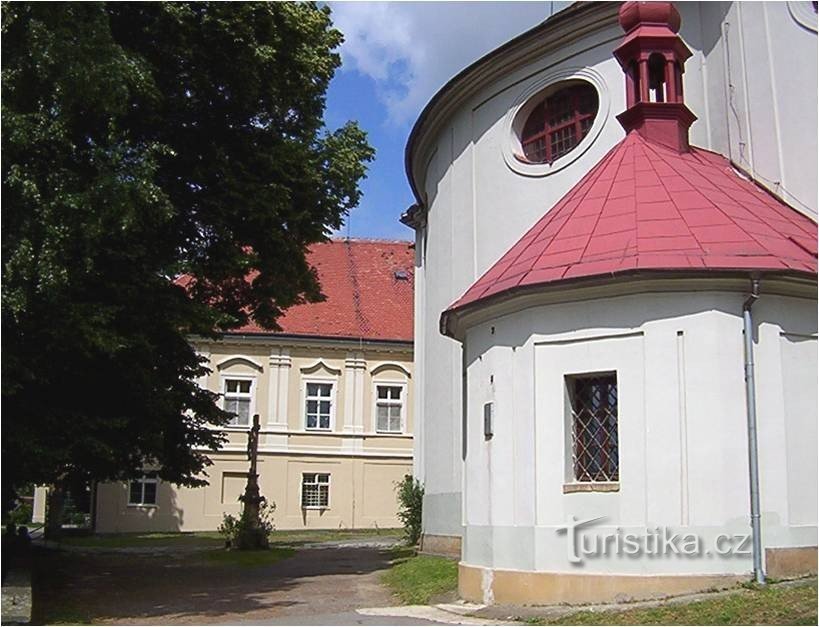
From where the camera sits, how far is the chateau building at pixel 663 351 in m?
11.2

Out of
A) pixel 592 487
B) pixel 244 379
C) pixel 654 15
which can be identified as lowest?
pixel 592 487

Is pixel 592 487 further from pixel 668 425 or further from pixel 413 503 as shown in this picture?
pixel 413 503

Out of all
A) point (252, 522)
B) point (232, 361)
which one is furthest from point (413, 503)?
point (232, 361)

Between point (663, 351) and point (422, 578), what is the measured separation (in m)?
6.81

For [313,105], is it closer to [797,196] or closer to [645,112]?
[645,112]

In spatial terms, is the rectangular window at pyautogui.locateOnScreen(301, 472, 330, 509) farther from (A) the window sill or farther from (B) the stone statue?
(A) the window sill

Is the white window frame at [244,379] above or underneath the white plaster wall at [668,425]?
above

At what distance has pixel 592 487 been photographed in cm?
1168

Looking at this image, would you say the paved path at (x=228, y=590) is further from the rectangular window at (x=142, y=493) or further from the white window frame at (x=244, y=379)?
the white window frame at (x=244, y=379)

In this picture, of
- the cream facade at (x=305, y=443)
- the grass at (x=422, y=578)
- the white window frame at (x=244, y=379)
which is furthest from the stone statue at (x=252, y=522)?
the white window frame at (x=244, y=379)

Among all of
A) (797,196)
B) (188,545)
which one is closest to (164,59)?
(797,196)

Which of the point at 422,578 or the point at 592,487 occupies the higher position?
the point at 592,487

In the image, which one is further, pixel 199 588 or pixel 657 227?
pixel 199 588

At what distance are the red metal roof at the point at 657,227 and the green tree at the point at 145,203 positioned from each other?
4.89 m
